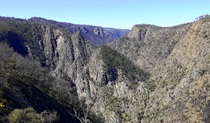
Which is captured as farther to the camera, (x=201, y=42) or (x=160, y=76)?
(x=160, y=76)

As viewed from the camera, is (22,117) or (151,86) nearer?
(22,117)

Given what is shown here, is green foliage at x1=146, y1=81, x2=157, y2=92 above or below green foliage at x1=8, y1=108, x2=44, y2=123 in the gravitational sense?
below

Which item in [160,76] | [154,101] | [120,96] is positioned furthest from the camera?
[120,96]

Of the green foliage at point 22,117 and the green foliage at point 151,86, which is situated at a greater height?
the green foliage at point 22,117

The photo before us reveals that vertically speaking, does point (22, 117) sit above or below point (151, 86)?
above

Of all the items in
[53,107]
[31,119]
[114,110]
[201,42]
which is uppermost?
[201,42]

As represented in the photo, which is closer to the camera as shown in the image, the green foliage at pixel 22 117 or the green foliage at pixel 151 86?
the green foliage at pixel 22 117

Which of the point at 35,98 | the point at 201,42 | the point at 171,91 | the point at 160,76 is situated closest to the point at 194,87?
the point at 171,91

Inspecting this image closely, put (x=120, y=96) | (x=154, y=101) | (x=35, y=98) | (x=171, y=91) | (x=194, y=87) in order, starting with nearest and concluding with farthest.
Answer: (x=35, y=98) → (x=194, y=87) → (x=171, y=91) → (x=154, y=101) → (x=120, y=96)

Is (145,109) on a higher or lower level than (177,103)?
lower

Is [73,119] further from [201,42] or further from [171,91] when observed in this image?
[201,42]

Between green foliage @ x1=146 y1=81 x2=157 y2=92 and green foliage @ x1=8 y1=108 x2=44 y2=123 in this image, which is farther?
green foliage @ x1=146 y1=81 x2=157 y2=92
